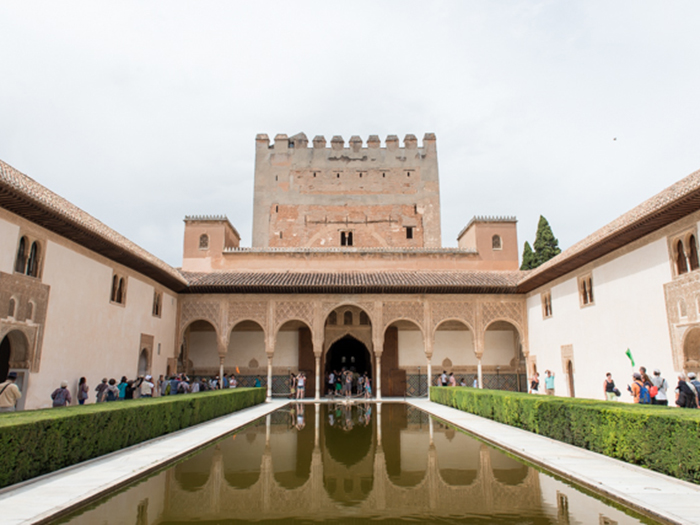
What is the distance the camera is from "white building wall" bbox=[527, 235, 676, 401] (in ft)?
37.0

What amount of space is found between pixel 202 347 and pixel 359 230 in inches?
491

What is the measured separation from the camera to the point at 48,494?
4848mm

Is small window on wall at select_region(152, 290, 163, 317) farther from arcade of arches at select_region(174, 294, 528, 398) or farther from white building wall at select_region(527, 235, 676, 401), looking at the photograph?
white building wall at select_region(527, 235, 676, 401)

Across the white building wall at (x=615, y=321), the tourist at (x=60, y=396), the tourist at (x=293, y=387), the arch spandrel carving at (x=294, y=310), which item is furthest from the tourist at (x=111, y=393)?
the white building wall at (x=615, y=321)

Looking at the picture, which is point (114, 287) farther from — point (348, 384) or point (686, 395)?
point (686, 395)

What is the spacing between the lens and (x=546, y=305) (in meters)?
17.7

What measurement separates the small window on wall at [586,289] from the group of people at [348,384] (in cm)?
901

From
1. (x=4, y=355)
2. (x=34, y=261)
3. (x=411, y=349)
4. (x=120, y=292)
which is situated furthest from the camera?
(x=411, y=349)

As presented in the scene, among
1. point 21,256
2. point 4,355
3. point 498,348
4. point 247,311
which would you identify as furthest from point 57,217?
point 498,348

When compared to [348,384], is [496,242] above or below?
above

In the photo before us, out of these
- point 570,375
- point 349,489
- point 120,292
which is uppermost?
point 120,292

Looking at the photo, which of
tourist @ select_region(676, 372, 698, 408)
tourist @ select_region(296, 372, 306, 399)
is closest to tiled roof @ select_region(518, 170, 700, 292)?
tourist @ select_region(676, 372, 698, 408)

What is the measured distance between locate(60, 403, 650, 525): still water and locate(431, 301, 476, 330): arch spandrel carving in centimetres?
1102

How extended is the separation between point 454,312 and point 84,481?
15461 millimetres
